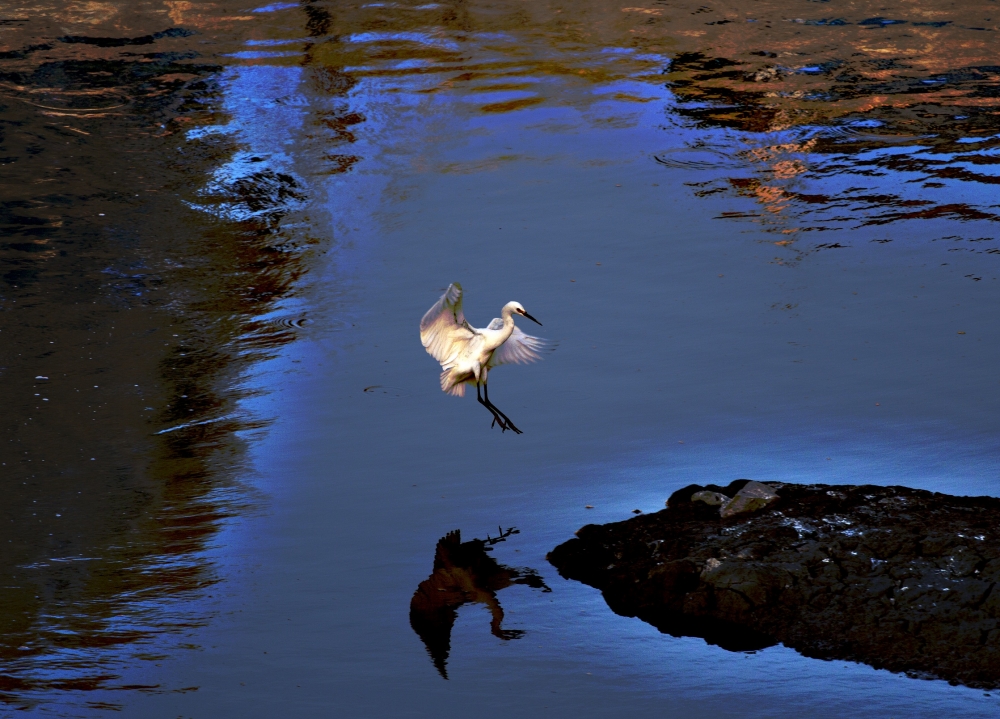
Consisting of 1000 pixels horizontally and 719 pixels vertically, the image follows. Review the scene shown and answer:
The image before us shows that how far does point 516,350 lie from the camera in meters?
6.59

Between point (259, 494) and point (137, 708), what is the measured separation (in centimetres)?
177

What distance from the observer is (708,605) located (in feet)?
15.7

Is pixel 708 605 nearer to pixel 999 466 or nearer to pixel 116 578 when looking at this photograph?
pixel 999 466

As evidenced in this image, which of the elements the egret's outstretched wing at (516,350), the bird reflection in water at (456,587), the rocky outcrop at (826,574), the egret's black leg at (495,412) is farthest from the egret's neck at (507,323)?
the rocky outcrop at (826,574)

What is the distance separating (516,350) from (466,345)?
1.43 ft

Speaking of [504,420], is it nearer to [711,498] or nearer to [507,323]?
[507,323]

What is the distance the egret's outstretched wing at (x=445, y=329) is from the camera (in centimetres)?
599

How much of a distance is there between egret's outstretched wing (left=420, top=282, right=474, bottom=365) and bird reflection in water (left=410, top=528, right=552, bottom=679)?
112 cm

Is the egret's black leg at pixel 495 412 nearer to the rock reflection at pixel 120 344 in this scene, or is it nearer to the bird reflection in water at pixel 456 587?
the bird reflection in water at pixel 456 587

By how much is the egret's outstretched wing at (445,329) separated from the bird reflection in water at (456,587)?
3.67ft

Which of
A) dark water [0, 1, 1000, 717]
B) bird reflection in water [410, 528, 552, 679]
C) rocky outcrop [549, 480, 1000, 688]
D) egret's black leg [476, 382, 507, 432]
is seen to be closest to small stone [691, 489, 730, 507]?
rocky outcrop [549, 480, 1000, 688]

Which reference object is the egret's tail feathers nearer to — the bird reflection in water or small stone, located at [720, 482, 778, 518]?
the bird reflection in water

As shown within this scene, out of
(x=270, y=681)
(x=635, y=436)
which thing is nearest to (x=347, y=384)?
(x=635, y=436)

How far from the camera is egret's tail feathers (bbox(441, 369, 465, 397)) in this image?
6.35 m
